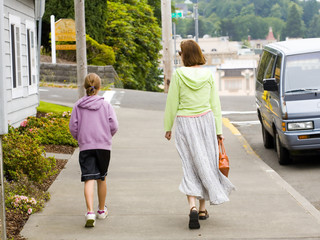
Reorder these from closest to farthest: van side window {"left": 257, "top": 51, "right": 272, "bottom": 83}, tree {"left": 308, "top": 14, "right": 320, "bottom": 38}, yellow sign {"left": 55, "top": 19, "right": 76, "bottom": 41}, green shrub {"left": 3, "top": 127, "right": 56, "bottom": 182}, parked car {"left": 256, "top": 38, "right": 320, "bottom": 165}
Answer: green shrub {"left": 3, "top": 127, "right": 56, "bottom": 182} < parked car {"left": 256, "top": 38, "right": 320, "bottom": 165} < van side window {"left": 257, "top": 51, "right": 272, "bottom": 83} < yellow sign {"left": 55, "top": 19, "right": 76, "bottom": 41} < tree {"left": 308, "top": 14, "right": 320, "bottom": 38}

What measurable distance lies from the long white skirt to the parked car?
12.6 feet

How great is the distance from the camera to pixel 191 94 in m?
6.87

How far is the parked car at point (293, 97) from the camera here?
1053 cm

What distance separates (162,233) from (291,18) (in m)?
190

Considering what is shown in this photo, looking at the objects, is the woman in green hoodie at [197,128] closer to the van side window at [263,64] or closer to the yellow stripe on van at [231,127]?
the van side window at [263,64]

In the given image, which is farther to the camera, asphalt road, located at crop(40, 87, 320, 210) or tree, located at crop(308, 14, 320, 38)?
tree, located at crop(308, 14, 320, 38)

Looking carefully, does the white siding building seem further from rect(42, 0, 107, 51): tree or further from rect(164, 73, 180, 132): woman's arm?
rect(42, 0, 107, 51): tree

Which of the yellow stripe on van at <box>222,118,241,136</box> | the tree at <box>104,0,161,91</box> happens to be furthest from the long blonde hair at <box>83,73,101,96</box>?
the tree at <box>104,0,161,91</box>

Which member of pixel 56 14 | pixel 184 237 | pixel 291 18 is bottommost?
pixel 184 237

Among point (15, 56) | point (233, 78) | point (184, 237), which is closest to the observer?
point (184, 237)

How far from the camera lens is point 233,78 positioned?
12419 cm

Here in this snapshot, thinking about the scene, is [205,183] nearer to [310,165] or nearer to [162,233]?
[162,233]

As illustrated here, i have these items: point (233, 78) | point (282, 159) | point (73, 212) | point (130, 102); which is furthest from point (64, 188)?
point (233, 78)

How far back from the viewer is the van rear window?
11.0 m
